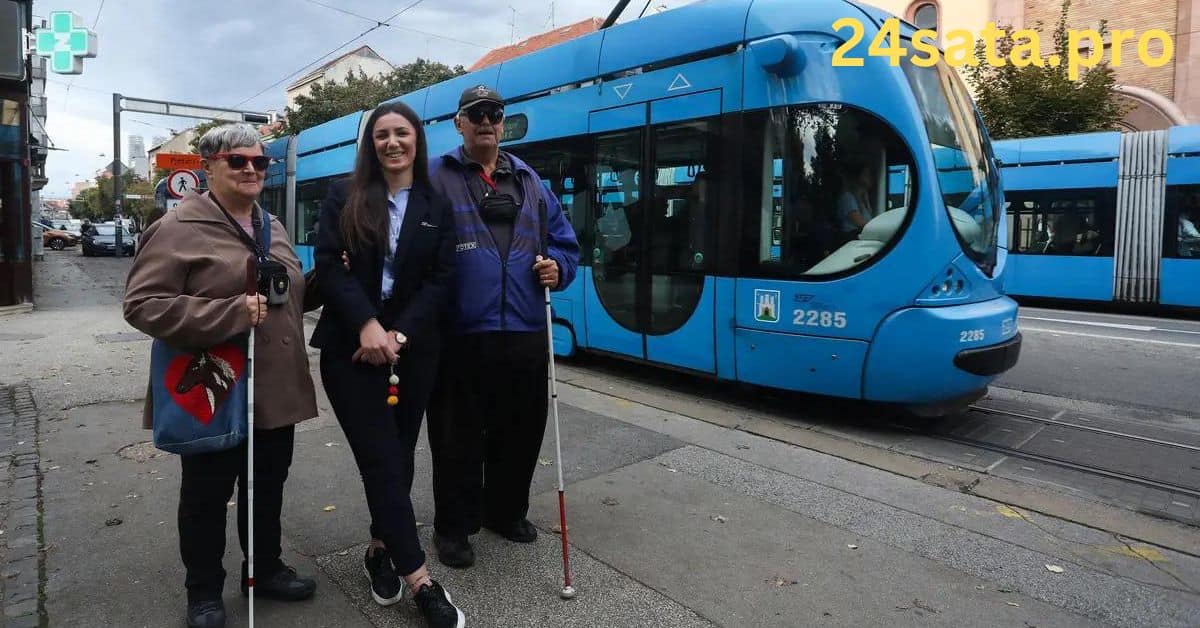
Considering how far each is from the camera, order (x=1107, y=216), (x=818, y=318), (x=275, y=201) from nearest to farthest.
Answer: (x=818, y=318), (x=1107, y=216), (x=275, y=201)

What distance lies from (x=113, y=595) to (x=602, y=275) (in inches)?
189

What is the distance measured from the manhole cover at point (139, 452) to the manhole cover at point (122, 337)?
5177 mm

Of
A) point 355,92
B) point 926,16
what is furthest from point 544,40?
point 926,16

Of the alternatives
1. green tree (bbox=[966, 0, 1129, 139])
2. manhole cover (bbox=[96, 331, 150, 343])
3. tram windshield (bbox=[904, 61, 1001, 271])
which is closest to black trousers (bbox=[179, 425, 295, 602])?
tram windshield (bbox=[904, 61, 1001, 271])

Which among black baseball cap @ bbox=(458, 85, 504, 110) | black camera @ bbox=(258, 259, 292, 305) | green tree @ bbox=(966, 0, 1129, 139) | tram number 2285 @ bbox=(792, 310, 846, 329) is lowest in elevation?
tram number 2285 @ bbox=(792, 310, 846, 329)

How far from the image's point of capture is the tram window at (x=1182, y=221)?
40.8 feet

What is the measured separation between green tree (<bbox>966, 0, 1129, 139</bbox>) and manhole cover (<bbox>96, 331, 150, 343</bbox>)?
57.8 feet

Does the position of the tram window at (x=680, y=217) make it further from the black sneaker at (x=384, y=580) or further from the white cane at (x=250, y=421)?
the white cane at (x=250, y=421)

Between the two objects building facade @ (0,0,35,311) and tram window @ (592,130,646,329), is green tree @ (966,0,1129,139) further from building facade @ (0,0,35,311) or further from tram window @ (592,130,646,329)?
building facade @ (0,0,35,311)

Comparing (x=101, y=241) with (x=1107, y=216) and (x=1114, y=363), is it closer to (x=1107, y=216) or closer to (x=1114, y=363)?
(x=1107, y=216)

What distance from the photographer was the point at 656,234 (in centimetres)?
657

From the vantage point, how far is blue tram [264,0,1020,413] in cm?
515

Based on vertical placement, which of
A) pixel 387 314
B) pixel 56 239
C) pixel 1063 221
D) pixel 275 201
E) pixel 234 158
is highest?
pixel 56 239

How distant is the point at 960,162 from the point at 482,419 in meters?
3.95
